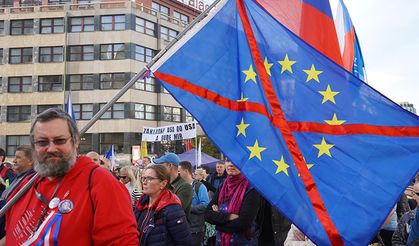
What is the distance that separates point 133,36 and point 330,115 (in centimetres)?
3872

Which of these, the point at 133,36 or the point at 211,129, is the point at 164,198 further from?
the point at 133,36

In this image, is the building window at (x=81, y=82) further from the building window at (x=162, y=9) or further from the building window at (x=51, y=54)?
the building window at (x=162, y=9)

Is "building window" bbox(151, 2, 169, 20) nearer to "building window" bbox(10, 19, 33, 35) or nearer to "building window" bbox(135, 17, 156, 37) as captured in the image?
"building window" bbox(135, 17, 156, 37)

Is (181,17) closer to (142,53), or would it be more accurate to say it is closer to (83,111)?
(142,53)

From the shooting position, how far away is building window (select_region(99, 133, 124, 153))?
40531 mm

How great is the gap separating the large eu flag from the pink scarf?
1129 mm

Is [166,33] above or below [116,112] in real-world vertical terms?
above

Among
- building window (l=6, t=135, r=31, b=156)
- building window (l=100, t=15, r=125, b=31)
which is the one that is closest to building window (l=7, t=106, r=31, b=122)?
building window (l=6, t=135, r=31, b=156)

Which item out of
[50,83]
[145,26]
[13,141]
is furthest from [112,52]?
[13,141]

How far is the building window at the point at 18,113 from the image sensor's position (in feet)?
137

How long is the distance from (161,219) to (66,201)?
1.88 m

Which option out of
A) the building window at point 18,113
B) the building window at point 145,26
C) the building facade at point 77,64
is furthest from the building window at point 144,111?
the building window at point 18,113

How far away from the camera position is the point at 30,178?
2.97m

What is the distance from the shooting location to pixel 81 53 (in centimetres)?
4197
